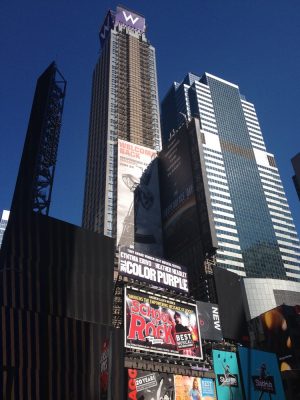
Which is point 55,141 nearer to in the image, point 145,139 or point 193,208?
point 193,208

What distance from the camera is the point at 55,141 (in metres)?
50.7

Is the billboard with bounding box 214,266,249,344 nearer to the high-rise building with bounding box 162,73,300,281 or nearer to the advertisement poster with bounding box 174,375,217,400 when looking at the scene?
the advertisement poster with bounding box 174,375,217,400

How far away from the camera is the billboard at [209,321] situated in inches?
1868

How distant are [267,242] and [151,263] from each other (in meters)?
121

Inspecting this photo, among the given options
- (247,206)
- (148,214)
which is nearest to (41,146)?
(148,214)

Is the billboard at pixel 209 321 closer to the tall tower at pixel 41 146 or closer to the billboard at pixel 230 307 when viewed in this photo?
the billboard at pixel 230 307

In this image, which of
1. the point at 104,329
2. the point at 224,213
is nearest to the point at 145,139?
the point at 224,213

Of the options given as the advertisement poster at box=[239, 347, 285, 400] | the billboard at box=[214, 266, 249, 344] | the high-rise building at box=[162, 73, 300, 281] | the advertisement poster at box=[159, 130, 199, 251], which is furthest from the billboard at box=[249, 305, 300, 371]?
the high-rise building at box=[162, 73, 300, 281]

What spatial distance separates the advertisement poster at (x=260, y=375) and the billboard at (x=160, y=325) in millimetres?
6764

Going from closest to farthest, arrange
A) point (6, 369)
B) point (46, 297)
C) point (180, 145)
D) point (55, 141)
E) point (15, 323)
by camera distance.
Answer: point (6, 369) → point (15, 323) → point (46, 297) → point (55, 141) → point (180, 145)

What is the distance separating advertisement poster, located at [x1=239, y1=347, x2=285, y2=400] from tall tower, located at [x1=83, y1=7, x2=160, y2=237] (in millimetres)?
56440

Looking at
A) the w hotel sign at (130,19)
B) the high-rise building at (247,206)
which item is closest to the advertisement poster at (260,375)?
the high-rise building at (247,206)

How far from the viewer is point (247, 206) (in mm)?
167375

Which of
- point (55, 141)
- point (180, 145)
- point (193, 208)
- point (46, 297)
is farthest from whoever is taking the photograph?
point (180, 145)
